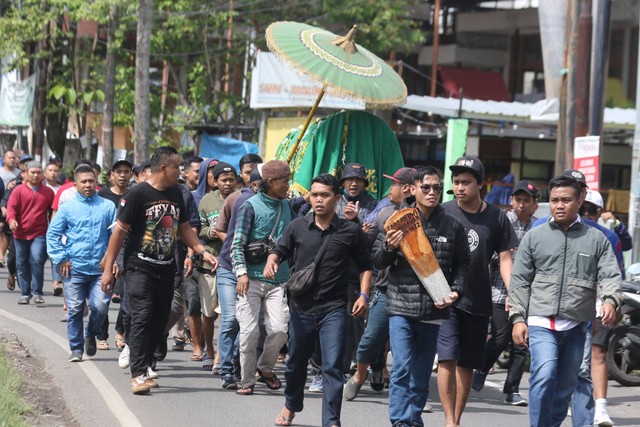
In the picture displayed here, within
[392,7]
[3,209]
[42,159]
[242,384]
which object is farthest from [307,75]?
[42,159]

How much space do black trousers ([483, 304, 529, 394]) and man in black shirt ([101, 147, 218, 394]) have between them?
2505 millimetres

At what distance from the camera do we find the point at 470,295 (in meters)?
8.09

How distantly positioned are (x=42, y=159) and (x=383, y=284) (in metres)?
28.2

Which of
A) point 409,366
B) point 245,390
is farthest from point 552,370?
point 245,390

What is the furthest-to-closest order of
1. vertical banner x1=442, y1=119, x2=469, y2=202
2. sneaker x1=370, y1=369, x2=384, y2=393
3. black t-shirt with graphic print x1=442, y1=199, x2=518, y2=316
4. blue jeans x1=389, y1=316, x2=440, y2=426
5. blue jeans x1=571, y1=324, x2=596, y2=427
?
vertical banner x1=442, y1=119, x2=469, y2=202 < sneaker x1=370, y1=369, x2=384, y2=393 < black t-shirt with graphic print x1=442, y1=199, x2=518, y2=316 < blue jeans x1=571, y1=324, x2=596, y2=427 < blue jeans x1=389, y1=316, x2=440, y2=426

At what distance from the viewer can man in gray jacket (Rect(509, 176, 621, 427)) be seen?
7.26 meters

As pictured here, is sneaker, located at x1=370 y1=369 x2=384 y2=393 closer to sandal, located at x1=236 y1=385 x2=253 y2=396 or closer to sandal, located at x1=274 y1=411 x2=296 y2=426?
sandal, located at x1=236 y1=385 x2=253 y2=396

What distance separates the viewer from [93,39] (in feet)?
110

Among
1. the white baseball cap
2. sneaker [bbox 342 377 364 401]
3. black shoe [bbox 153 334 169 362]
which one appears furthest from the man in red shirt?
the white baseball cap

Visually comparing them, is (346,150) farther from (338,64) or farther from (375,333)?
(375,333)

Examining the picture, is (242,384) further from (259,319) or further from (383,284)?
(383,284)

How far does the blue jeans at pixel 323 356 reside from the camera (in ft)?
25.4

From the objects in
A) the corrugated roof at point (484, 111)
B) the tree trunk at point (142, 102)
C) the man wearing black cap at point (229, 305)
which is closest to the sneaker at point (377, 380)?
the man wearing black cap at point (229, 305)

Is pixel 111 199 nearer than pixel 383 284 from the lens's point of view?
No
